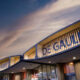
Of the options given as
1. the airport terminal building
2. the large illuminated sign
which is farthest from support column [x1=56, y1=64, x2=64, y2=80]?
the large illuminated sign

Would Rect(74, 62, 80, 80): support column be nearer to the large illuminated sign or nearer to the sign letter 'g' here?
the large illuminated sign

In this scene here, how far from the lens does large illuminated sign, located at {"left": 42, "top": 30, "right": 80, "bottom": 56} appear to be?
14.5 m

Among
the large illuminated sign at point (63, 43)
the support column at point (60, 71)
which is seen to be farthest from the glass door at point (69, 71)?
the large illuminated sign at point (63, 43)

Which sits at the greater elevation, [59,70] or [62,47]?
[62,47]

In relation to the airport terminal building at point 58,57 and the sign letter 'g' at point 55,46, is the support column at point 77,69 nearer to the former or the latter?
the airport terminal building at point 58,57

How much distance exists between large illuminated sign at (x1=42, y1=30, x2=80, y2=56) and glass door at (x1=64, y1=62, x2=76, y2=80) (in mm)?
2146

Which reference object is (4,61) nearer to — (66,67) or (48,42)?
(48,42)

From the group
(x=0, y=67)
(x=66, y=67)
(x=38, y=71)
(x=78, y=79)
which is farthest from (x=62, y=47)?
(x=0, y=67)

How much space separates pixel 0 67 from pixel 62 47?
69.6 ft

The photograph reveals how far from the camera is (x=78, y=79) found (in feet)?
45.6

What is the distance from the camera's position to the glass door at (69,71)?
15043mm

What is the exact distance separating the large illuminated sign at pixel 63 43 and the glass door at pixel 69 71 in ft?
7.04

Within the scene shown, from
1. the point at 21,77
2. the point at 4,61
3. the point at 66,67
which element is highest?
the point at 4,61

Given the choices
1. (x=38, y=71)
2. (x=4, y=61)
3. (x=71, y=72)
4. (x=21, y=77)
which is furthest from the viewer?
(x=4, y=61)
